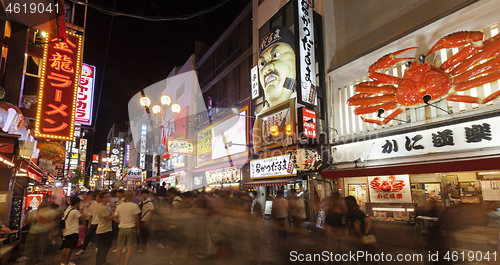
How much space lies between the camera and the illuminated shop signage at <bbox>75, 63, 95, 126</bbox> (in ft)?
53.9

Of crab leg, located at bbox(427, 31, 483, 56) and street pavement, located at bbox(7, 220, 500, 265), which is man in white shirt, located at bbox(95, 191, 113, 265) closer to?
street pavement, located at bbox(7, 220, 500, 265)

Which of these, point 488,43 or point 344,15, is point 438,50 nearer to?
point 488,43

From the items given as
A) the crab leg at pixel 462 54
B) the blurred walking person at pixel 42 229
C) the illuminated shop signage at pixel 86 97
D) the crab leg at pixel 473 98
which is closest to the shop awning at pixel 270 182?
the crab leg at pixel 473 98

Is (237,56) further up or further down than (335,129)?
further up

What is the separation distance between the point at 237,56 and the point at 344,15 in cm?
1039

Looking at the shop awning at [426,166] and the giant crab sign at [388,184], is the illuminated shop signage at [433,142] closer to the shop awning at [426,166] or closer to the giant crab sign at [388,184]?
the shop awning at [426,166]

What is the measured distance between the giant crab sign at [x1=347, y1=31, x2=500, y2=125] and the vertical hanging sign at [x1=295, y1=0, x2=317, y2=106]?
2949mm

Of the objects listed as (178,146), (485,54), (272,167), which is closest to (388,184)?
(272,167)

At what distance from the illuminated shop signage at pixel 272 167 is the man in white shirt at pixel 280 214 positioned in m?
4.85

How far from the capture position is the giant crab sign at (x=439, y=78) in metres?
8.18

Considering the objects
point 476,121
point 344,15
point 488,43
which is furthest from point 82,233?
point 344,15

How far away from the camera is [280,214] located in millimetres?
10305

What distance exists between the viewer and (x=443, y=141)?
968 centimetres

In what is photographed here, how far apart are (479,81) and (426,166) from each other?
120 inches
